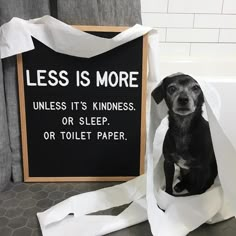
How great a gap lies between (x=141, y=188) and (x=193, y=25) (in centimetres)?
85

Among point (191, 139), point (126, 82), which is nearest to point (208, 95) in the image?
point (191, 139)

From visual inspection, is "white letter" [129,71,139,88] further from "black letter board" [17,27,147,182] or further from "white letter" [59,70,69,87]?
"white letter" [59,70,69,87]

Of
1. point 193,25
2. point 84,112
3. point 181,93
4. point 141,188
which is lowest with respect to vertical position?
point 141,188

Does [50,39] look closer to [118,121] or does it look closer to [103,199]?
[118,121]

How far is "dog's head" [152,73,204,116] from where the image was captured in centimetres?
65

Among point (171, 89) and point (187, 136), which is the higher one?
point (171, 89)

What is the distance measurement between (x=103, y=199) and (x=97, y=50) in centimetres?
37

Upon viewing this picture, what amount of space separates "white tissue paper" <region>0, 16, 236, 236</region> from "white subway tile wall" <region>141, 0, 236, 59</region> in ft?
1.95

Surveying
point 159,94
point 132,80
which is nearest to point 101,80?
point 132,80

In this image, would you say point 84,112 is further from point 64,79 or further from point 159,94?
point 159,94

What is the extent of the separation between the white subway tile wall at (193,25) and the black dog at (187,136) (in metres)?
0.81

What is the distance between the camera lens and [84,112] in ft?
2.84

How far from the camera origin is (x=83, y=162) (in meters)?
0.90

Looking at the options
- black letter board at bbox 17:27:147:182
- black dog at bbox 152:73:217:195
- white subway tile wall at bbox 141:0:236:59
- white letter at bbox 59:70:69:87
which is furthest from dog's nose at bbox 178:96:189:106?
white subway tile wall at bbox 141:0:236:59
